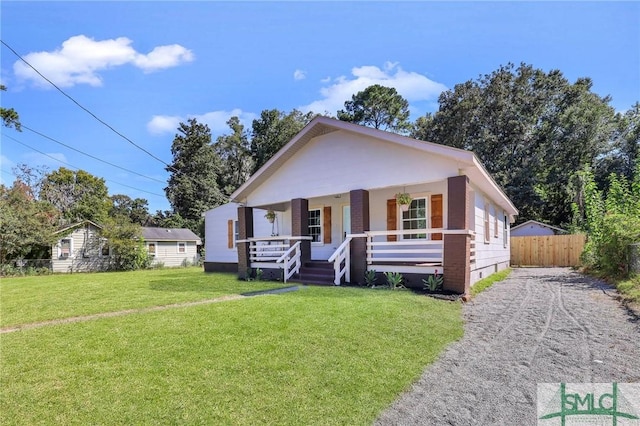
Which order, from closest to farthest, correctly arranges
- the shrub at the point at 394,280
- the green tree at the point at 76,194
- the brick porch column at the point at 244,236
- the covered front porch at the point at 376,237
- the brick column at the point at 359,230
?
the covered front porch at the point at 376,237, the shrub at the point at 394,280, the brick column at the point at 359,230, the brick porch column at the point at 244,236, the green tree at the point at 76,194

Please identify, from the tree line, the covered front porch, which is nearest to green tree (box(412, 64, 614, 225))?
the tree line

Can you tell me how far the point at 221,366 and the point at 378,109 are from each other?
30855 mm

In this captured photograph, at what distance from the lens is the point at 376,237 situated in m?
11.8

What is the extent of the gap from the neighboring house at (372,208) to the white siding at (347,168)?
0.10 feet

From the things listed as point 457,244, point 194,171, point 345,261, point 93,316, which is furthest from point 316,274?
point 194,171

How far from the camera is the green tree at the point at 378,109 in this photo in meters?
31.3

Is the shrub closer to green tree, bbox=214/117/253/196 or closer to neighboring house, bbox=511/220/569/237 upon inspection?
neighboring house, bbox=511/220/569/237

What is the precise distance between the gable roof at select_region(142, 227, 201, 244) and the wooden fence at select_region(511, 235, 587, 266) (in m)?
25.3

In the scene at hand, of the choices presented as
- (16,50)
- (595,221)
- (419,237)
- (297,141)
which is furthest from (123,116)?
(595,221)

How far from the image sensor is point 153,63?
43.2 ft

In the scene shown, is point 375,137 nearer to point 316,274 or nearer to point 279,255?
point 316,274

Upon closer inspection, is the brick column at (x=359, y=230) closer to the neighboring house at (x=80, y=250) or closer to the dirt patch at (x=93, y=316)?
the dirt patch at (x=93, y=316)

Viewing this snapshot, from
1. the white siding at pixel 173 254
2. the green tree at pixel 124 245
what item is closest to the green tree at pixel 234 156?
the white siding at pixel 173 254

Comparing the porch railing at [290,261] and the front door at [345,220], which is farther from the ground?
the front door at [345,220]
